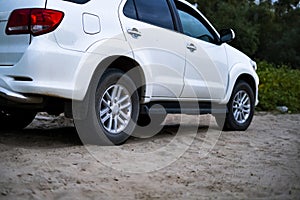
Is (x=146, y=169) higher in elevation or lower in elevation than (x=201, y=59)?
lower

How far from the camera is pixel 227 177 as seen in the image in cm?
386

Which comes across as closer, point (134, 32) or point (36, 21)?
point (36, 21)

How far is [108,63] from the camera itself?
4.63 m

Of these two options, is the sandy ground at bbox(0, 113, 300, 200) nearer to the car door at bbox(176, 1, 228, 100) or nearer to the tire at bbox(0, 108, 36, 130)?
the tire at bbox(0, 108, 36, 130)

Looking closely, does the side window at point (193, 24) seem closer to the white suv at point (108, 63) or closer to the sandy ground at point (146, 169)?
the white suv at point (108, 63)

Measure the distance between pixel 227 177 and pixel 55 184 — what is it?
138 centimetres

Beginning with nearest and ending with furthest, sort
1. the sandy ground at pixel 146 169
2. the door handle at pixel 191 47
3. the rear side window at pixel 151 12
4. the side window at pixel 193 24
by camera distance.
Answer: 1. the sandy ground at pixel 146 169
2. the rear side window at pixel 151 12
3. the door handle at pixel 191 47
4. the side window at pixel 193 24

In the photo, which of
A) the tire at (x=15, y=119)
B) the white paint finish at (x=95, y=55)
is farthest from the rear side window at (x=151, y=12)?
the tire at (x=15, y=119)

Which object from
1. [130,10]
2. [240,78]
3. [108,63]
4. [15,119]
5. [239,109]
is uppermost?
[130,10]

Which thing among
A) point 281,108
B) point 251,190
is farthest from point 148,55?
point 281,108

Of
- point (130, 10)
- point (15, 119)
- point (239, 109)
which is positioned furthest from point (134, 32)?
point (239, 109)

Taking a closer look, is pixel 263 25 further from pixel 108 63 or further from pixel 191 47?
pixel 108 63

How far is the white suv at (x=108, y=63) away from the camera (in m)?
4.14

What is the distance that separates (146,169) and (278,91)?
9117mm
